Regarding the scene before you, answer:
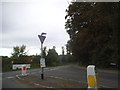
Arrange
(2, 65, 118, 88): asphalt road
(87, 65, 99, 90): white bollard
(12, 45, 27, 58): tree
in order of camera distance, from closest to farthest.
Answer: (87, 65, 99, 90): white bollard < (2, 65, 118, 88): asphalt road < (12, 45, 27, 58): tree

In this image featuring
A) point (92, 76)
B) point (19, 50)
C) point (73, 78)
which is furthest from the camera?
point (19, 50)

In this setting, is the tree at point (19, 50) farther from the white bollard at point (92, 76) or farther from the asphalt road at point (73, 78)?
the white bollard at point (92, 76)

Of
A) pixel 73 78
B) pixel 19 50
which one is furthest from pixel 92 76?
pixel 19 50

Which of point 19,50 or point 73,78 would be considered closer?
point 73,78

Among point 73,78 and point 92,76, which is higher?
point 92,76

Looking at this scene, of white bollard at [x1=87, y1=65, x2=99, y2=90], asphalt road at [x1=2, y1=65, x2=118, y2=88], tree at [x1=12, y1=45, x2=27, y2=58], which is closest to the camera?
white bollard at [x1=87, y1=65, x2=99, y2=90]

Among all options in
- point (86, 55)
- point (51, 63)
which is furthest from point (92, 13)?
point (51, 63)

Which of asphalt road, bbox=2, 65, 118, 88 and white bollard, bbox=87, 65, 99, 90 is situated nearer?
white bollard, bbox=87, 65, 99, 90

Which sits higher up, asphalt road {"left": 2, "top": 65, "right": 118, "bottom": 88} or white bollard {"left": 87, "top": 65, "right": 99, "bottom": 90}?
white bollard {"left": 87, "top": 65, "right": 99, "bottom": 90}

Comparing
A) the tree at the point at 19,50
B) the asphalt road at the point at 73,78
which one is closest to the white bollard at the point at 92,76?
the asphalt road at the point at 73,78

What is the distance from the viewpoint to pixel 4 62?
40281mm

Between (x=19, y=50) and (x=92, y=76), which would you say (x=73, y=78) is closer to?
(x=92, y=76)

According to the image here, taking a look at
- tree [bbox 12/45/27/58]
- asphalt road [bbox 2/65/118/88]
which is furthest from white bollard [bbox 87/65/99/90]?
tree [bbox 12/45/27/58]

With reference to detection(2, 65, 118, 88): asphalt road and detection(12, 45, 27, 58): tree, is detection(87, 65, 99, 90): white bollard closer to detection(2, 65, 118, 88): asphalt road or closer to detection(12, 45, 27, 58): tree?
detection(2, 65, 118, 88): asphalt road
